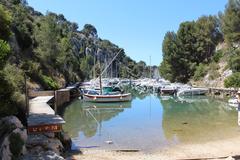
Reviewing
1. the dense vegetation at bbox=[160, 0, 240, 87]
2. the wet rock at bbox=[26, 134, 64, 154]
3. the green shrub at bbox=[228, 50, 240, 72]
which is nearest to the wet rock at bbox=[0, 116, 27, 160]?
the wet rock at bbox=[26, 134, 64, 154]

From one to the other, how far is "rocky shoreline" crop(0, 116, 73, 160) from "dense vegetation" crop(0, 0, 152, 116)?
1421 millimetres

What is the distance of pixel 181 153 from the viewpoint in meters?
16.5

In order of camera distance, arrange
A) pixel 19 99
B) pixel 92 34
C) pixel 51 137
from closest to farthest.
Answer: pixel 51 137 → pixel 19 99 → pixel 92 34

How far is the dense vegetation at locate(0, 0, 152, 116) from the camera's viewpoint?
15.0 m

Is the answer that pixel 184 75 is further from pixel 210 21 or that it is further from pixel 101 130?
pixel 101 130

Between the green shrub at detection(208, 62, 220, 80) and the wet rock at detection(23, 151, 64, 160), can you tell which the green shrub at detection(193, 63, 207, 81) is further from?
the wet rock at detection(23, 151, 64, 160)

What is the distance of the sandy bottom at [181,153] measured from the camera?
50.7 feet

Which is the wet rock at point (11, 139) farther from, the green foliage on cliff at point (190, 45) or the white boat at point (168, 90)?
the green foliage on cliff at point (190, 45)

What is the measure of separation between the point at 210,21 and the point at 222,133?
6378 centimetres

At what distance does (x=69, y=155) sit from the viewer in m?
15.8

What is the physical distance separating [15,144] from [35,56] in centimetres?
4046

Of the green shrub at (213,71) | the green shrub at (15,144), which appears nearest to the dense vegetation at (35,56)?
the green shrub at (15,144)

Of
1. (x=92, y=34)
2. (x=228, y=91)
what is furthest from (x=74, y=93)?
(x=92, y=34)

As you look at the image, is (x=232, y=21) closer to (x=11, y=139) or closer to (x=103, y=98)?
(x=103, y=98)
